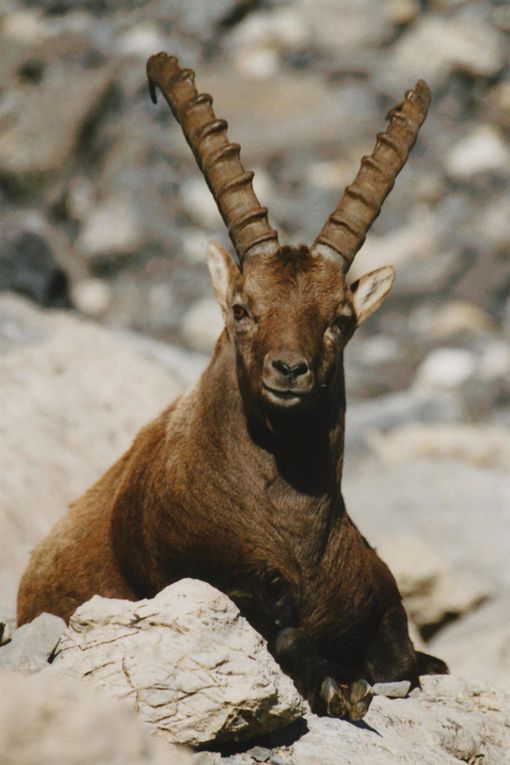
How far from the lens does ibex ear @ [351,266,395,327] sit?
868 cm

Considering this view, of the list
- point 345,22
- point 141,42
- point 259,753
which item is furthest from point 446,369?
point 259,753

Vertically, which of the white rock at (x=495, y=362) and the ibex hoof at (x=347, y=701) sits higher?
the white rock at (x=495, y=362)

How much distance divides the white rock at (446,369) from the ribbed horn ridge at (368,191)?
12569 mm

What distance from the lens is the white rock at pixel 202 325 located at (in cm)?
2208

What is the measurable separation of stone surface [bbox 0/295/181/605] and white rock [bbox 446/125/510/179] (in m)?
13.1

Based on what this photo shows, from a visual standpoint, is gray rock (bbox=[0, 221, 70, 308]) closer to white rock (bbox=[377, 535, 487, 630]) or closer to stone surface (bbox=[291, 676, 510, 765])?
white rock (bbox=[377, 535, 487, 630])

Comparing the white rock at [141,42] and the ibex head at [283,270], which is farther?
the white rock at [141,42]

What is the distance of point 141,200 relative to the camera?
2592 centimetres

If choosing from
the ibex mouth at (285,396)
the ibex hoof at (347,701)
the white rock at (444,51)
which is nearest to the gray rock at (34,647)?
the ibex hoof at (347,701)

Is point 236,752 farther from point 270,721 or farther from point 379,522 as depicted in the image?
point 379,522

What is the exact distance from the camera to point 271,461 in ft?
26.9

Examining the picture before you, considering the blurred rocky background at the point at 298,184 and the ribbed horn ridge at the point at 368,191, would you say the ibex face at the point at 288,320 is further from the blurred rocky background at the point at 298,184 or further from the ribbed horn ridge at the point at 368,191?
the blurred rocky background at the point at 298,184

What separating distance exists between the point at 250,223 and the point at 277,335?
0.89m

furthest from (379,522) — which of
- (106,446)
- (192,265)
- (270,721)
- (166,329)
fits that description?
(192,265)
